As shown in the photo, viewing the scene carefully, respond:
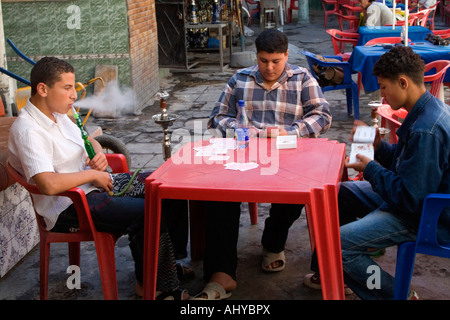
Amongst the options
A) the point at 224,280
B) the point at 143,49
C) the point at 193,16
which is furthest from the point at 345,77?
the point at 224,280

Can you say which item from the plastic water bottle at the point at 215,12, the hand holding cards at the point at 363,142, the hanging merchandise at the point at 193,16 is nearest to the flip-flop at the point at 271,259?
the hand holding cards at the point at 363,142

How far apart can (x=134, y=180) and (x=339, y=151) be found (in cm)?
121

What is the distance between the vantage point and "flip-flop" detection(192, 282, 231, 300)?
3299 millimetres

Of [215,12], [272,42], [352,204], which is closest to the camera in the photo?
[352,204]

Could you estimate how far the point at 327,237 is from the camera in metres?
2.76

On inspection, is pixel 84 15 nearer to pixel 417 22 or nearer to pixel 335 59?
pixel 335 59

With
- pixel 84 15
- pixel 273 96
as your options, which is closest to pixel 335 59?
pixel 84 15

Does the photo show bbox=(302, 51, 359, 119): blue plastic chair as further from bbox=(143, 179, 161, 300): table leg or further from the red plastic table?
bbox=(143, 179, 161, 300): table leg

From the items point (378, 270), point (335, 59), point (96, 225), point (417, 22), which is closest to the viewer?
point (378, 270)

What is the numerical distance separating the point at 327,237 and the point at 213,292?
87 cm

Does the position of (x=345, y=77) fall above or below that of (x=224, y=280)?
above

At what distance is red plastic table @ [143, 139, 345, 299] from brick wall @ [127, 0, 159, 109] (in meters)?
4.94

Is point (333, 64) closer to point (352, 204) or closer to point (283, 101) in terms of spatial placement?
point (283, 101)

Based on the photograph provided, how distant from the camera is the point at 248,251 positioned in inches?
158
